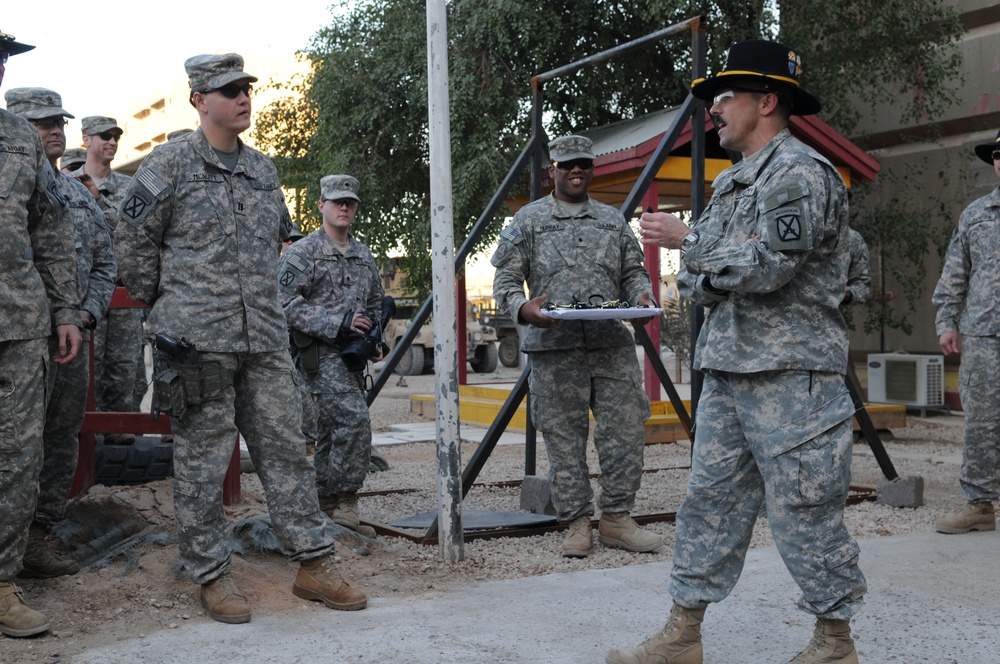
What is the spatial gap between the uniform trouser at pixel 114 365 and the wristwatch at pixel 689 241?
4.45m

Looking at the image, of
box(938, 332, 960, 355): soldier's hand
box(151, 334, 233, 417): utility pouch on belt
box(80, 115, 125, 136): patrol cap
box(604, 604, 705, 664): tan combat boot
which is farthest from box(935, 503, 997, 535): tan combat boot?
box(80, 115, 125, 136): patrol cap

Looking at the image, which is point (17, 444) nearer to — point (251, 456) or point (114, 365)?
point (251, 456)

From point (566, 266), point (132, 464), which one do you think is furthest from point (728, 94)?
A: point (132, 464)

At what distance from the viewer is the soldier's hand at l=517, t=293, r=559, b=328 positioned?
15.8 ft

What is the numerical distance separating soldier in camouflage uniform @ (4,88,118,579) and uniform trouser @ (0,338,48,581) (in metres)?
0.26

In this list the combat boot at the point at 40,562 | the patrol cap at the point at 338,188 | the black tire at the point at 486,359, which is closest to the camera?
the combat boot at the point at 40,562

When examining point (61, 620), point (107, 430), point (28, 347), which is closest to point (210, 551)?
point (61, 620)

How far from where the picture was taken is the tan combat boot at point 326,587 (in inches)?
157

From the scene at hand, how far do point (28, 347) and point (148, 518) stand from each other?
4.21ft

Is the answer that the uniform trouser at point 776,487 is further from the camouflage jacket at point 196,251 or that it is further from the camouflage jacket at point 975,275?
the camouflage jacket at point 975,275

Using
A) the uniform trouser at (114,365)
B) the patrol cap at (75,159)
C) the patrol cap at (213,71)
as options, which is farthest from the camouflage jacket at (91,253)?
the patrol cap at (75,159)

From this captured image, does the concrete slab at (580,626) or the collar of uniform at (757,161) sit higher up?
the collar of uniform at (757,161)

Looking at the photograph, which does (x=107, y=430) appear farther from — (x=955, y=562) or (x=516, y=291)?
(x=955, y=562)

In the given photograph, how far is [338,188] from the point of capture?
19.1 ft
